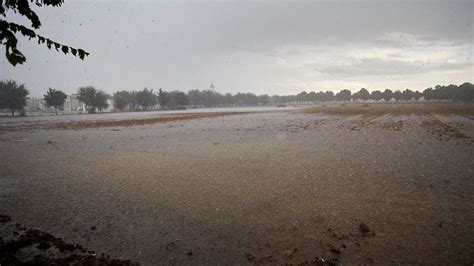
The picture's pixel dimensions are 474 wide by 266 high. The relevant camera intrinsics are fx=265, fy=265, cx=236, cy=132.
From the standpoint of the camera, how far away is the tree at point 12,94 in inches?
2862

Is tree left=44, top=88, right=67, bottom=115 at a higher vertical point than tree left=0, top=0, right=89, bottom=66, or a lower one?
higher

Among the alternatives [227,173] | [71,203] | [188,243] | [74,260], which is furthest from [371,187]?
[71,203]

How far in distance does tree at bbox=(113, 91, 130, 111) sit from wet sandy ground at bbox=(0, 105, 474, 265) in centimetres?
11836

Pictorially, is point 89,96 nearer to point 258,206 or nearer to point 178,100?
point 178,100

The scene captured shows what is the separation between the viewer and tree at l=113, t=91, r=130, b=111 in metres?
123

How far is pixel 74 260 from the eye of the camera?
511cm

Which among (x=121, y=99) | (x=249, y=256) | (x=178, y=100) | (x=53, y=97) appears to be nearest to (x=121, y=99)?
(x=121, y=99)

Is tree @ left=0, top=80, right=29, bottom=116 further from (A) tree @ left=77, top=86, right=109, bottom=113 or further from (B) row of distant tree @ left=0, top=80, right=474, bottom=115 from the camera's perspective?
(A) tree @ left=77, top=86, right=109, bottom=113

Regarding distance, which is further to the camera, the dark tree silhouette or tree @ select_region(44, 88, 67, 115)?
the dark tree silhouette

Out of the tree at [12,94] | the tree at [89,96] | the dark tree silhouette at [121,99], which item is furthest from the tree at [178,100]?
the tree at [12,94]

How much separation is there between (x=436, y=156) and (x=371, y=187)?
22.7 feet

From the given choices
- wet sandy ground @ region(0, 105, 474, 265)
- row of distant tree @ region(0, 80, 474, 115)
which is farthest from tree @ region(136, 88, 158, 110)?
wet sandy ground @ region(0, 105, 474, 265)

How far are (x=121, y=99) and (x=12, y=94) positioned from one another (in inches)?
2021

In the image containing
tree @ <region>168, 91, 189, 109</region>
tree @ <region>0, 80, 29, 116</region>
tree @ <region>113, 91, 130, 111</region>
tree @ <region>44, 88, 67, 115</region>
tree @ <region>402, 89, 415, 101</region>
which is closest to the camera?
tree @ <region>0, 80, 29, 116</region>
